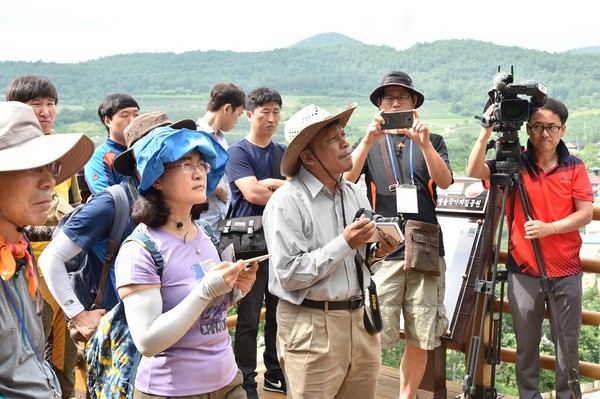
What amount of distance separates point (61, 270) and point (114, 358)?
21.8 inches

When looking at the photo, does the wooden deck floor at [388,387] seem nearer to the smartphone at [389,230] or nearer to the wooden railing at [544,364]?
the wooden railing at [544,364]

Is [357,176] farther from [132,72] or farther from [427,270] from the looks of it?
[132,72]

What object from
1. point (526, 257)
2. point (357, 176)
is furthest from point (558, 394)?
point (357, 176)

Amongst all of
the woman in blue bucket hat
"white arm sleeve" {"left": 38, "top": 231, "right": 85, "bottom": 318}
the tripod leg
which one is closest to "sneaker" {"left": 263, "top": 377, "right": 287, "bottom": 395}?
the tripod leg

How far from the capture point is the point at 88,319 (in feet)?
9.07

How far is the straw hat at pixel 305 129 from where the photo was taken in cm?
290

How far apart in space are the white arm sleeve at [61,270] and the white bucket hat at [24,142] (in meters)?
0.97

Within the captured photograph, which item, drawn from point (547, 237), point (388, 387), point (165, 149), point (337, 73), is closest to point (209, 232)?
point (165, 149)

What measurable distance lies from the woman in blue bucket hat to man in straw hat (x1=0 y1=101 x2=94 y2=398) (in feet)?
1.19

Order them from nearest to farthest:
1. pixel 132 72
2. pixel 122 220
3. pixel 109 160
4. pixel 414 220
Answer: pixel 122 220, pixel 109 160, pixel 414 220, pixel 132 72

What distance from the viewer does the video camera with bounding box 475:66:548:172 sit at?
3.88 metres

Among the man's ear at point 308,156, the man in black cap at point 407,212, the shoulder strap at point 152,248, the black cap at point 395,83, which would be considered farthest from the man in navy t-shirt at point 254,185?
the shoulder strap at point 152,248

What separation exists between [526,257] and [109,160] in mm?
2365

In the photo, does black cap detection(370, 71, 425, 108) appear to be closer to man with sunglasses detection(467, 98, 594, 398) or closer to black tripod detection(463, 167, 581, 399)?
man with sunglasses detection(467, 98, 594, 398)
